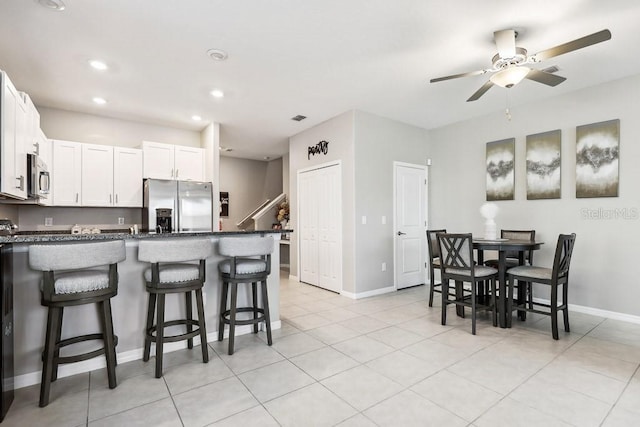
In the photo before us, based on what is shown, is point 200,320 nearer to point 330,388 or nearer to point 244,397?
point 244,397

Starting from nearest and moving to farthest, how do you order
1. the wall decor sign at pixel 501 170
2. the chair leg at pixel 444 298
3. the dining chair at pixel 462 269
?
the dining chair at pixel 462 269
the chair leg at pixel 444 298
the wall decor sign at pixel 501 170

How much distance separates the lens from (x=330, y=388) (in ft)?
7.11

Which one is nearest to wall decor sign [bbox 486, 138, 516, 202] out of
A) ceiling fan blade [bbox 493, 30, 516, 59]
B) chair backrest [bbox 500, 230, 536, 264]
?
chair backrest [bbox 500, 230, 536, 264]

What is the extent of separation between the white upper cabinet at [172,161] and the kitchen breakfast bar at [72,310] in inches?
100

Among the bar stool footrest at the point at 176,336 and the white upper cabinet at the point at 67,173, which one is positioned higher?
the white upper cabinet at the point at 67,173

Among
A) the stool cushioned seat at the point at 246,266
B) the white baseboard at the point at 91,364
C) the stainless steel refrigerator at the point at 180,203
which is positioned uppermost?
the stainless steel refrigerator at the point at 180,203

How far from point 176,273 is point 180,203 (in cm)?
259

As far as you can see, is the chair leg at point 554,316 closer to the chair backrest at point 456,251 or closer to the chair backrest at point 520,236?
the chair backrest at point 456,251

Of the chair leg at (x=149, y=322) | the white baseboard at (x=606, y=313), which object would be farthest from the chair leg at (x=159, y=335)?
the white baseboard at (x=606, y=313)

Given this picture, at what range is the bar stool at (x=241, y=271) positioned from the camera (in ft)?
8.87

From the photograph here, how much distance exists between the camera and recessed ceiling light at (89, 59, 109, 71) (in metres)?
3.12

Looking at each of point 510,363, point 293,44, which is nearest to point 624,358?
point 510,363

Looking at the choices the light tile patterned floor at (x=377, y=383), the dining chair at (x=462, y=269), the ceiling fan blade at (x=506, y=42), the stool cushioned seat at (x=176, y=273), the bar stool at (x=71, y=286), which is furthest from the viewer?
the dining chair at (x=462, y=269)

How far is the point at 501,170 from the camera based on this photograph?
4652mm
